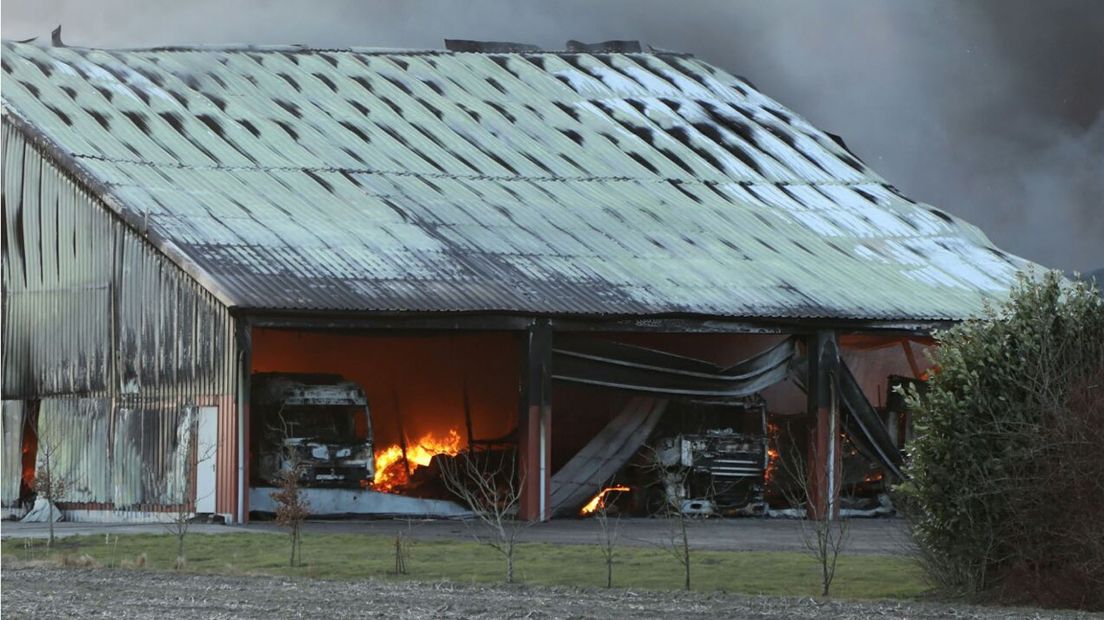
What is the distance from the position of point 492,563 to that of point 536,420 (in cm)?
900

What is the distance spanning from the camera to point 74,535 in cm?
2880

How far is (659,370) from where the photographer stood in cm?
3591

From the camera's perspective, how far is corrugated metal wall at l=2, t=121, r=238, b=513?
3256cm

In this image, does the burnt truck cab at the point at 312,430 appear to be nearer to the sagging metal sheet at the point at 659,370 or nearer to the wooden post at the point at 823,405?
the sagging metal sheet at the point at 659,370

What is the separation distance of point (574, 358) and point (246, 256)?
19.5 ft

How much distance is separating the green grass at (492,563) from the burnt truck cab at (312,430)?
4042 millimetres

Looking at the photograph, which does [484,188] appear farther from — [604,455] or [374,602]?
[374,602]

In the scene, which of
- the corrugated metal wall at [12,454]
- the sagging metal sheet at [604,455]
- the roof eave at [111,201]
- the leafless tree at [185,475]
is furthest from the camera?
the corrugated metal wall at [12,454]

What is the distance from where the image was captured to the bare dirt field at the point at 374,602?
18.4 metres

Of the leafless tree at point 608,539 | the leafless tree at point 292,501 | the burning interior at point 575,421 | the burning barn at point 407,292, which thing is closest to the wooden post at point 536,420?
the burning barn at point 407,292

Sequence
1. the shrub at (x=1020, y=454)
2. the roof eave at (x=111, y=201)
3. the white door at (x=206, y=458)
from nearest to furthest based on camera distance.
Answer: the shrub at (x=1020, y=454), the roof eave at (x=111, y=201), the white door at (x=206, y=458)

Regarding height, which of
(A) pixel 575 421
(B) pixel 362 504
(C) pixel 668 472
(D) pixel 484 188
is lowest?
(B) pixel 362 504

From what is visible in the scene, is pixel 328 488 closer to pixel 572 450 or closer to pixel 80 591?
pixel 572 450

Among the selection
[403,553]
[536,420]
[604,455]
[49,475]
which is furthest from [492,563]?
[604,455]
